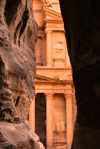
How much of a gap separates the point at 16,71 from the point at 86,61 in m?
3.48

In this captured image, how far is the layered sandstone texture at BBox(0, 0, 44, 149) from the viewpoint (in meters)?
4.34

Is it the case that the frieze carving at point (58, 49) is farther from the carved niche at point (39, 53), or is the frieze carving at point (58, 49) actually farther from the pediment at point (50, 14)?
the carved niche at point (39, 53)

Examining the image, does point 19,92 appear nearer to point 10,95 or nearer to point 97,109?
point 10,95

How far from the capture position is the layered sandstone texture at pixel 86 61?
188 cm

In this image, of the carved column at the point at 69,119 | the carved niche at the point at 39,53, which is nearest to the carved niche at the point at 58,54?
the carved niche at the point at 39,53

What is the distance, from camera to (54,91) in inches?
798

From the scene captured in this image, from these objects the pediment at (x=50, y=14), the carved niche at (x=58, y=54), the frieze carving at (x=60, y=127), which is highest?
the pediment at (x=50, y=14)

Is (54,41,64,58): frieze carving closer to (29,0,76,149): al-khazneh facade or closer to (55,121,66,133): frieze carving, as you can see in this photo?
(29,0,76,149): al-khazneh facade

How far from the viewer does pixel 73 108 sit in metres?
20.5

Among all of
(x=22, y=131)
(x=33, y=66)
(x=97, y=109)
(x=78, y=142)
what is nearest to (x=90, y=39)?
(x=97, y=109)

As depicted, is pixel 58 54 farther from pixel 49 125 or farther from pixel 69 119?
pixel 49 125

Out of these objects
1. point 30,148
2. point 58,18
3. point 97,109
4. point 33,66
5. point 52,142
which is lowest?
point 52,142

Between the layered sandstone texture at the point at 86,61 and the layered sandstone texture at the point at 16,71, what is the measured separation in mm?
2116

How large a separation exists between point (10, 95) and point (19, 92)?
110cm
